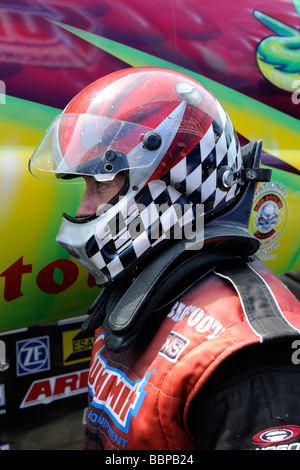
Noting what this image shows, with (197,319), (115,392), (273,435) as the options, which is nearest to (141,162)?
(197,319)

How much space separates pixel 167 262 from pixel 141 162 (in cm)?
27

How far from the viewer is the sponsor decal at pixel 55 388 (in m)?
1.70

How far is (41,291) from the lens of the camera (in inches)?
60.5

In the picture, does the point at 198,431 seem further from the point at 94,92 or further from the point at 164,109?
the point at 94,92

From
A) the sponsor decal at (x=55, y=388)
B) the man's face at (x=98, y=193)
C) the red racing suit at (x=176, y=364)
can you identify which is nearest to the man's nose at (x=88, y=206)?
the man's face at (x=98, y=193)

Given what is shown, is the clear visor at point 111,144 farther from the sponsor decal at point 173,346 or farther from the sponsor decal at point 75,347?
the sponsor decal at point 75,347

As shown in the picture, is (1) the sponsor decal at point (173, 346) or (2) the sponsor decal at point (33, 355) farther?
(2) the sponsor decal at point (33, 355)

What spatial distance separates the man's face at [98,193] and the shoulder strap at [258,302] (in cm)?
34

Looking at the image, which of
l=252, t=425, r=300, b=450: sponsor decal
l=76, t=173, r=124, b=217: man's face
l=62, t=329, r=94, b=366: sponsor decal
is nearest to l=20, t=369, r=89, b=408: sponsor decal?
l=62, t=329, r=94, b=366: sponsor decal

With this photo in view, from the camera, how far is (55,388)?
1.75m

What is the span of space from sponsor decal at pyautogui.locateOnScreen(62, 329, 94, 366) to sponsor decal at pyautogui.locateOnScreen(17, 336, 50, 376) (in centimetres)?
8

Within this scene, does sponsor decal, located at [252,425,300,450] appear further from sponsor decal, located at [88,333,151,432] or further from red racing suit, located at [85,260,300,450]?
sponsor decal, located at [88,333,151,432]

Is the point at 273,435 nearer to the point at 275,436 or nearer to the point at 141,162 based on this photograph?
the point at 275,436

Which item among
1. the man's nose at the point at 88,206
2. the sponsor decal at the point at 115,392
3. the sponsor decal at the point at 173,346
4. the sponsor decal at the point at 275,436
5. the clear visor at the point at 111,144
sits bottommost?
the sponsor decal at the point at 115,392
